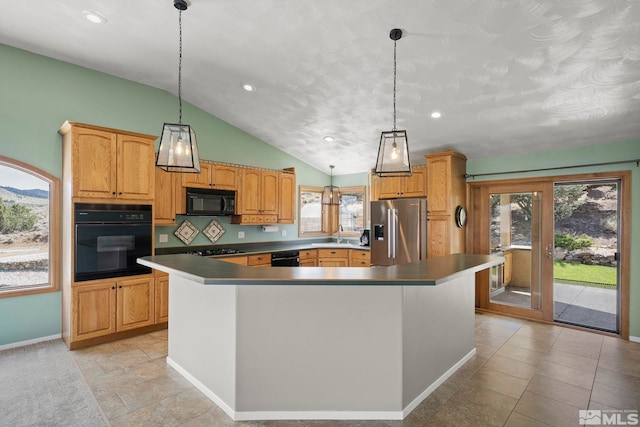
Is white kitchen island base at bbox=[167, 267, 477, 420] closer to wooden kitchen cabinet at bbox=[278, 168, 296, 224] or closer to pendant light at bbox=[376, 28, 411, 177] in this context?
pendant light at bbox=[376, 28, 411, 177]

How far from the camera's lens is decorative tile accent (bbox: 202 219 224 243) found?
5.05 meters

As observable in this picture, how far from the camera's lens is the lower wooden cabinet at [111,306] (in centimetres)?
349

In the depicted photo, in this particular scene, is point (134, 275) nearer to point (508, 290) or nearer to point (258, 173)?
point (258, 173)

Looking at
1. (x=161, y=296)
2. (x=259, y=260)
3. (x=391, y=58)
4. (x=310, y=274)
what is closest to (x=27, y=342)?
(x=161, y=296)

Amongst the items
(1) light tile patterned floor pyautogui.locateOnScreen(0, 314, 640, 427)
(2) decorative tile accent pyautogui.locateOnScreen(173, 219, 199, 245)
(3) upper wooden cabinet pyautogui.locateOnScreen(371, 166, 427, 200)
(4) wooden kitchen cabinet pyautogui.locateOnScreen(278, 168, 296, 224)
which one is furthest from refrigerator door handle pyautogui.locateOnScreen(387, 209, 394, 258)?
(2) decorative tile accent pyautogui.locateOnScreen(173, 219, 199, 245)

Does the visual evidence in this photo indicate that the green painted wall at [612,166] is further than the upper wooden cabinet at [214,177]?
No

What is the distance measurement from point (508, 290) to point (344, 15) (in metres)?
4.35

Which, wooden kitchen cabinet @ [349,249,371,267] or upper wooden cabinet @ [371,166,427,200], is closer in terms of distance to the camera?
upper wooden cabinet @ [371,166,427,200]

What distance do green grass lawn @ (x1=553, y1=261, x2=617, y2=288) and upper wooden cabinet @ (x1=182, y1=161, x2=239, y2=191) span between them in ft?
16.0

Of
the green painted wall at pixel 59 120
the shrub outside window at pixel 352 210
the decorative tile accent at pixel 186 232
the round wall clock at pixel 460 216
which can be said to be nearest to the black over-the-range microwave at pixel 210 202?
the decorative tile accent at pixel 186 232

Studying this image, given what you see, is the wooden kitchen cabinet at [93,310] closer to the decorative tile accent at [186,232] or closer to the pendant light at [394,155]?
the decorative tile accent at [186,232]

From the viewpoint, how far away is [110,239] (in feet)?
12.0

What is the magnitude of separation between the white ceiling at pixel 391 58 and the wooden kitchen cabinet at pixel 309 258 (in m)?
2.24

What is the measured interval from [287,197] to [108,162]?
2.77m
